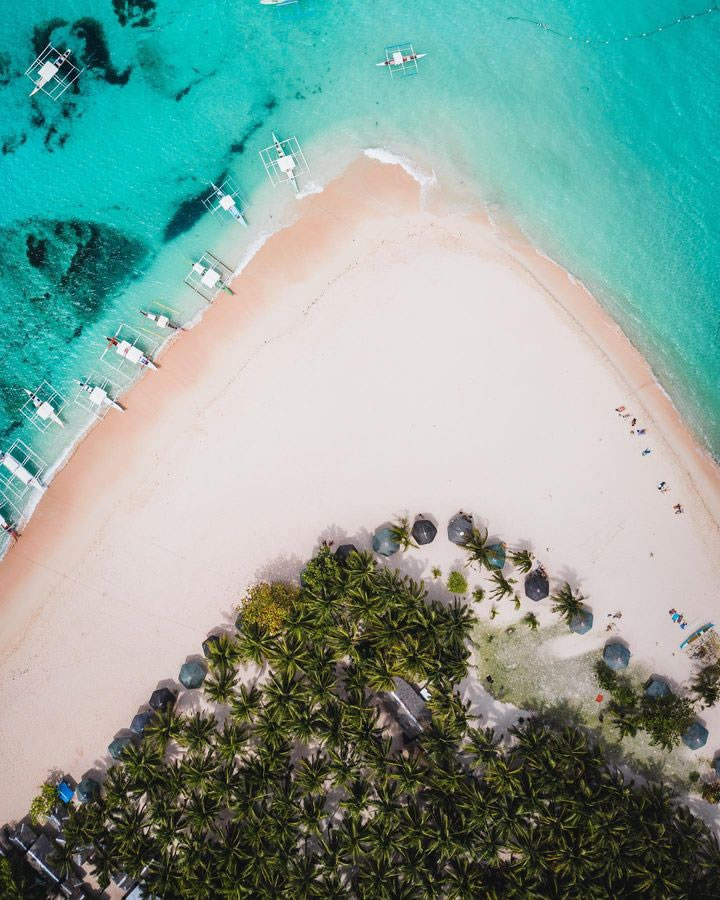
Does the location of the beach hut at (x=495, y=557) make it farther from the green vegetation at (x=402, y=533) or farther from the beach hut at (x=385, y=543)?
the beach hut at (x=385, y=543)

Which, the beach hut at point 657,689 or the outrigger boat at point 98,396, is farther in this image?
the outrigger boat at point 98,396

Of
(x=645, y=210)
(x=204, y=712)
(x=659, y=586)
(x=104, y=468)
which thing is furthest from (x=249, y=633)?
(x=645, y=210)

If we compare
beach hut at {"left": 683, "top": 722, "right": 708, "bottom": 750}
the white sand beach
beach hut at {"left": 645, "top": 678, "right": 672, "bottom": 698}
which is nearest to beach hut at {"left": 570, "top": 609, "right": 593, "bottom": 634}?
the white sand beach

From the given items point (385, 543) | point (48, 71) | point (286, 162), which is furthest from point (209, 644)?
point (48, 71)

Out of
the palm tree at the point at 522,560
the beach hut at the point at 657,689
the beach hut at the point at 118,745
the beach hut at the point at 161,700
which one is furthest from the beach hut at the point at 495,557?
the beach hut at the point at 118,745

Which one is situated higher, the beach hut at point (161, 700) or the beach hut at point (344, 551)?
the beach hut at point (344, 551)

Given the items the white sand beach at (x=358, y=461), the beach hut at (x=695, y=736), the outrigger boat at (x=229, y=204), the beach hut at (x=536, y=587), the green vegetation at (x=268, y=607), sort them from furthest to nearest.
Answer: the outrigger boat at (x=229, y=204), the white sand beach at (x=358, y=461), the beach hut at (x=536, y=587), the beach hut at (x=695, y=736), the green vegetation at (x=268, y=607)
